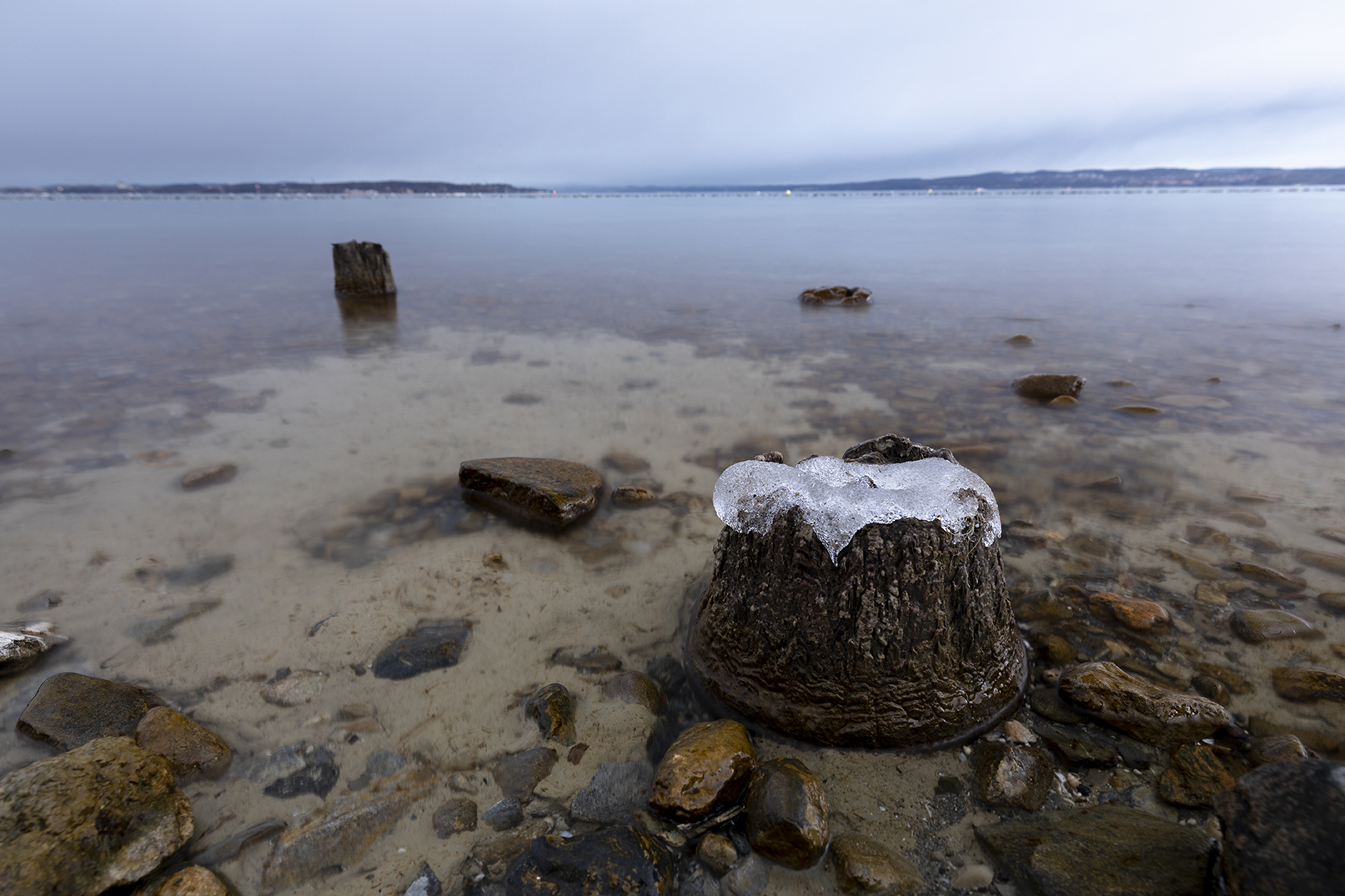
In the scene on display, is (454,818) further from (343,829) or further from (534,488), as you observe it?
(534,488)

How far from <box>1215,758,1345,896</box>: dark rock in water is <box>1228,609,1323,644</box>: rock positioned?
6.25 ft

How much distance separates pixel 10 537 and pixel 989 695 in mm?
5864

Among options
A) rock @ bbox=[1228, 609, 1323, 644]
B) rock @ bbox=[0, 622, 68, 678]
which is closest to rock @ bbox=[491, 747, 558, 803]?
rock @ bbox=[0, 622, 68, 678]

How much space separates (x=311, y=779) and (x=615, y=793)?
3.91 feet

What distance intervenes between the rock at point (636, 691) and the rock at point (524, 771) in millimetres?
399

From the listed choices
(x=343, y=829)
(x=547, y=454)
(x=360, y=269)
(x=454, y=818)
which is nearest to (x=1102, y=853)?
(x=454, y=818)

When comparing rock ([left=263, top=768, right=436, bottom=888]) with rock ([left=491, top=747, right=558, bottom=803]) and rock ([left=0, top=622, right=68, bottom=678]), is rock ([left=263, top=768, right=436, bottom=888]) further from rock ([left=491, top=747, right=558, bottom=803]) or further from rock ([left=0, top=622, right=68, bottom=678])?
rock ([left=0, top=622, right=68, bottom=678])

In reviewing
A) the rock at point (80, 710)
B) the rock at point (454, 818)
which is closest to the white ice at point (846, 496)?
the rock at point (454, 818)

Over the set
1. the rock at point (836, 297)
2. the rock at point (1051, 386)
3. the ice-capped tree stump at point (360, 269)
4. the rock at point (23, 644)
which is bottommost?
the rock at point (23, 644)

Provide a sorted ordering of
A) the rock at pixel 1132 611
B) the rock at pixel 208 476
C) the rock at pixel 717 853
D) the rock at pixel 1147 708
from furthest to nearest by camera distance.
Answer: the rock at pixel 208 476 < the rock at pixel 1132 611 < the rock at pixel 1147 708 < the rock at pixel 717 853

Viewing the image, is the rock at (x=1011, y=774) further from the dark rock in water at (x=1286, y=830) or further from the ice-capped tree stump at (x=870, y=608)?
the dark rock in water at (x=1286, y=830)

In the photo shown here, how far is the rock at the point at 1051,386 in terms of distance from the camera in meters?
6.89

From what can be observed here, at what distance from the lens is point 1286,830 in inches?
60.6

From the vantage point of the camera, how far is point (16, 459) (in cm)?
529
